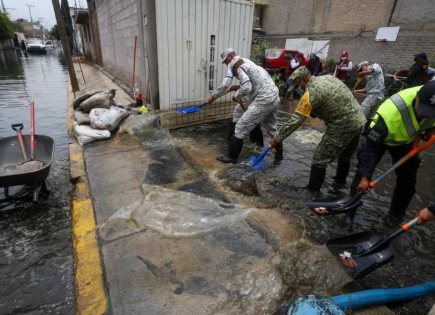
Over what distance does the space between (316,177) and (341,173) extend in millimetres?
581

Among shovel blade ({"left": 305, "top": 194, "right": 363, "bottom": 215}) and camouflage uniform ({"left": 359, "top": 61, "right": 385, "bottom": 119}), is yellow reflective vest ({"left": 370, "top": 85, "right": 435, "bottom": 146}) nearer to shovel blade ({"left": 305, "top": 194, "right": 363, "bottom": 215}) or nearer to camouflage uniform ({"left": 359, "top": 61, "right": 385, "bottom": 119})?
shovel blade ({"left": 305, "top": 194, "right": 363, "bottom": 215})

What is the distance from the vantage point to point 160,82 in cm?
515

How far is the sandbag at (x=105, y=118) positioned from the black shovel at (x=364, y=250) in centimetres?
404

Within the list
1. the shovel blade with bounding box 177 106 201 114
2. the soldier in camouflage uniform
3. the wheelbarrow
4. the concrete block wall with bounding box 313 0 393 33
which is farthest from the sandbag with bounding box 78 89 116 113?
the concrete block wall with bounding box 313 0 393 33

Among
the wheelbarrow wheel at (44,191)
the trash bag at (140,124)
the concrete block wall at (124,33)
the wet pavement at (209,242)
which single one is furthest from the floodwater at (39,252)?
the concrete block wall at (124,33)

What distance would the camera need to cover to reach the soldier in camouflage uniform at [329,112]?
2977 millimetres

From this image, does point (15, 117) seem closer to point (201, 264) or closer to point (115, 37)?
point (115, 37)

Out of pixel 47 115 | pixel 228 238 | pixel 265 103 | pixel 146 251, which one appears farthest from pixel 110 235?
pixel 47 115

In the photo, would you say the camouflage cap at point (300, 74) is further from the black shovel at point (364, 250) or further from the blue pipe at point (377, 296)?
the blue pipe at point (377, 296)

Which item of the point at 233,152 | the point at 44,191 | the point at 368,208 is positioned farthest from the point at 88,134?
the point at 368,208

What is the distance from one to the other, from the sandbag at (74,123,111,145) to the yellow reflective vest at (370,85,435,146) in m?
4.11

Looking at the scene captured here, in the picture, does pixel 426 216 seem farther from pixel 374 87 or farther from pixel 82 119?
pixel 82 119

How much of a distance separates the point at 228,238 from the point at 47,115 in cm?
697

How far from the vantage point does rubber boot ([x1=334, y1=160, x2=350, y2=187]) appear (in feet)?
12.0
